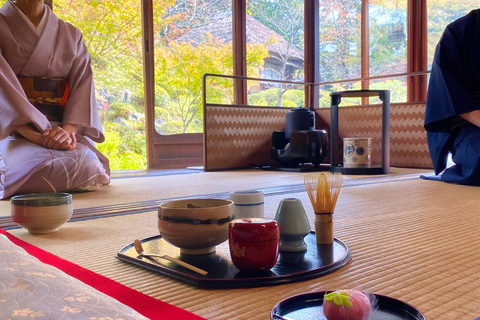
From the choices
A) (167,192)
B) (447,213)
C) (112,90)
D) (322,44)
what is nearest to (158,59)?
(112,90)

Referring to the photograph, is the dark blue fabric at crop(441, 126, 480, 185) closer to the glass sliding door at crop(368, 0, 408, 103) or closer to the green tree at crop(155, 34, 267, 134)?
the glass sliding door at crop(368, 0, 408, 103)

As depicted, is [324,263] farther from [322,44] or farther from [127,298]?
[322,44]

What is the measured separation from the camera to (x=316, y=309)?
672mm

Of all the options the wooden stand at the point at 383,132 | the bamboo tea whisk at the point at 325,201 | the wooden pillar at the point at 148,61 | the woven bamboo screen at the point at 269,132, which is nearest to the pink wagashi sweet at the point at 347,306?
the bamboo tea whisk at the point at 325,201

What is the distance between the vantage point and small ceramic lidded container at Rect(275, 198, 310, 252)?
0.94 metres

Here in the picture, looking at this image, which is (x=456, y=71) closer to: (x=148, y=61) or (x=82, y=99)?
(x=82, y=99)

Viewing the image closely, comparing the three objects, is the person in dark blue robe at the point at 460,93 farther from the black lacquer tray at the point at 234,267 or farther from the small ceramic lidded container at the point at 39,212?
the small ceramic lidded container at the point at 39,212

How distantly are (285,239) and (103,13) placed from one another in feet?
16.3

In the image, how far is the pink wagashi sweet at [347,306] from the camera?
1.90ft

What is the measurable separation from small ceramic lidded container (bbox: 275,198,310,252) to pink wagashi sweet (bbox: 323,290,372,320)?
13.4 inches

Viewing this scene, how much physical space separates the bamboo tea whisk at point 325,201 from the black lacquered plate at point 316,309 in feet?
1.06

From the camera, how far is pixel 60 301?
1.51ft

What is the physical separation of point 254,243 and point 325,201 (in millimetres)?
272

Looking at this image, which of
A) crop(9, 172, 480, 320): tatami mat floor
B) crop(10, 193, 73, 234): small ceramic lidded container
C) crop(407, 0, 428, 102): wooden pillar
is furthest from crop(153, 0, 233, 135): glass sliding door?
crop(10, 193, 73, 234): small ceramic lidded container
